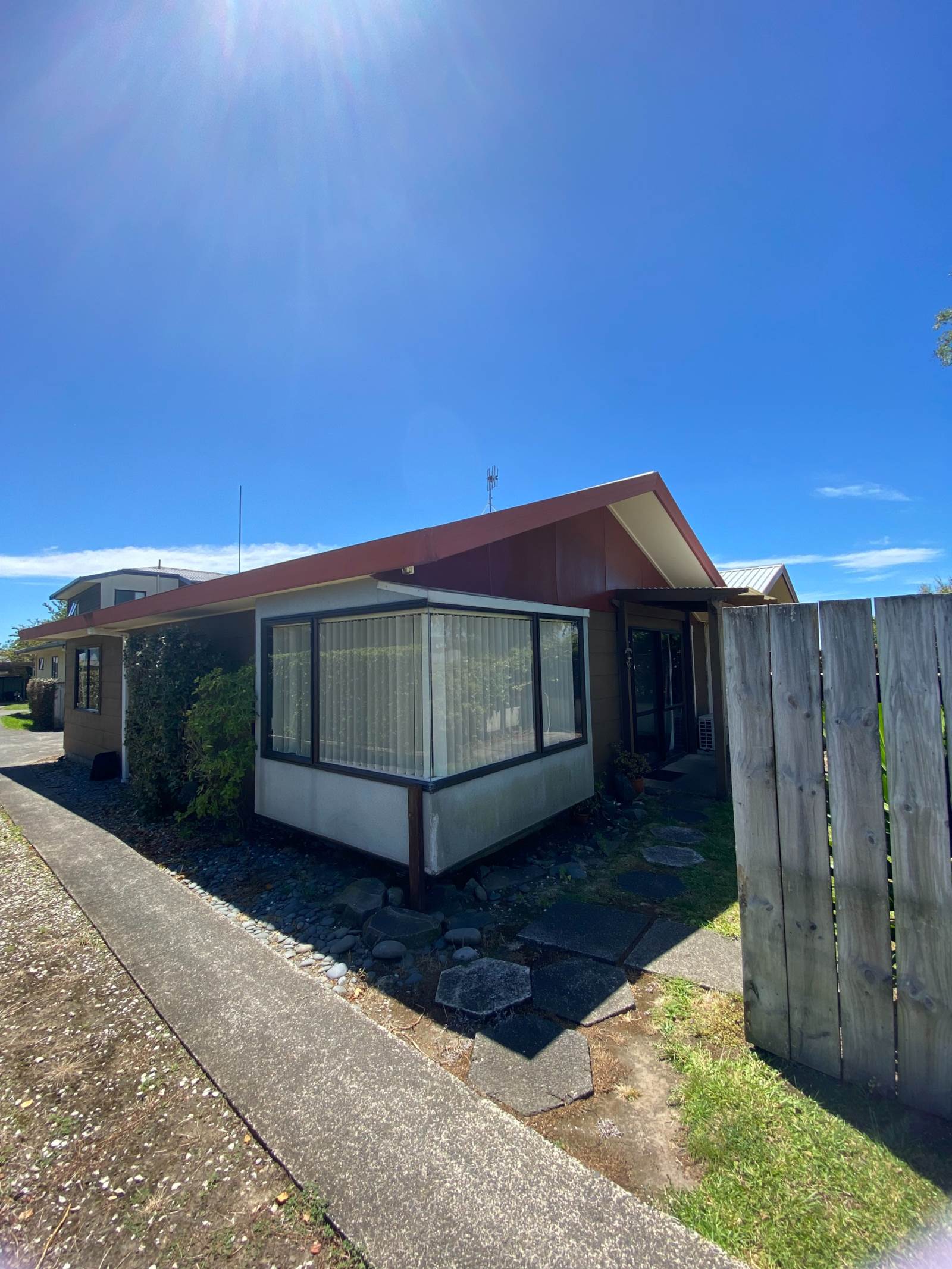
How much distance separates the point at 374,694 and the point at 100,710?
8.21m

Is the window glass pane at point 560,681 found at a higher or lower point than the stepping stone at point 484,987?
higher

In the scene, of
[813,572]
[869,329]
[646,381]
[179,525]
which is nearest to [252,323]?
[646,381]

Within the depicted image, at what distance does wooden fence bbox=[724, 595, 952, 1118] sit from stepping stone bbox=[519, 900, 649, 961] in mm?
1123

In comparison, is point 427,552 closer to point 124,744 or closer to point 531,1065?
point 531,1065

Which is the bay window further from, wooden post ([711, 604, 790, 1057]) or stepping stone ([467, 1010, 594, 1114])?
wooden post ([711, 604, 790, 1057])

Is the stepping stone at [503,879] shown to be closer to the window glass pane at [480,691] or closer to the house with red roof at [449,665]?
the house with red roof at [449,665]

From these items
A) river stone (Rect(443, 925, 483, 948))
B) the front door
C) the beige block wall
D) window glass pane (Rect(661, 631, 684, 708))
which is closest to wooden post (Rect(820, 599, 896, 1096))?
river stone (Rect(443, 925, 483, 948))

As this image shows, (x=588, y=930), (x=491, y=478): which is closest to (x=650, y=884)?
(x=588, y=930)

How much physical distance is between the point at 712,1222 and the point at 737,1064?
2.61 ft

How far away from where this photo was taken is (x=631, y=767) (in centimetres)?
699

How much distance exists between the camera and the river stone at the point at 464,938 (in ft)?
11.5

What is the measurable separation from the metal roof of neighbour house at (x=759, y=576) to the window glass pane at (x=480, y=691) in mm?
7054

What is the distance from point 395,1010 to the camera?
284 centimetres

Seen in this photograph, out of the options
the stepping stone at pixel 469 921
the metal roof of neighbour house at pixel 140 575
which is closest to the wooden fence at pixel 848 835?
the stepping stone at pixel 469 921
